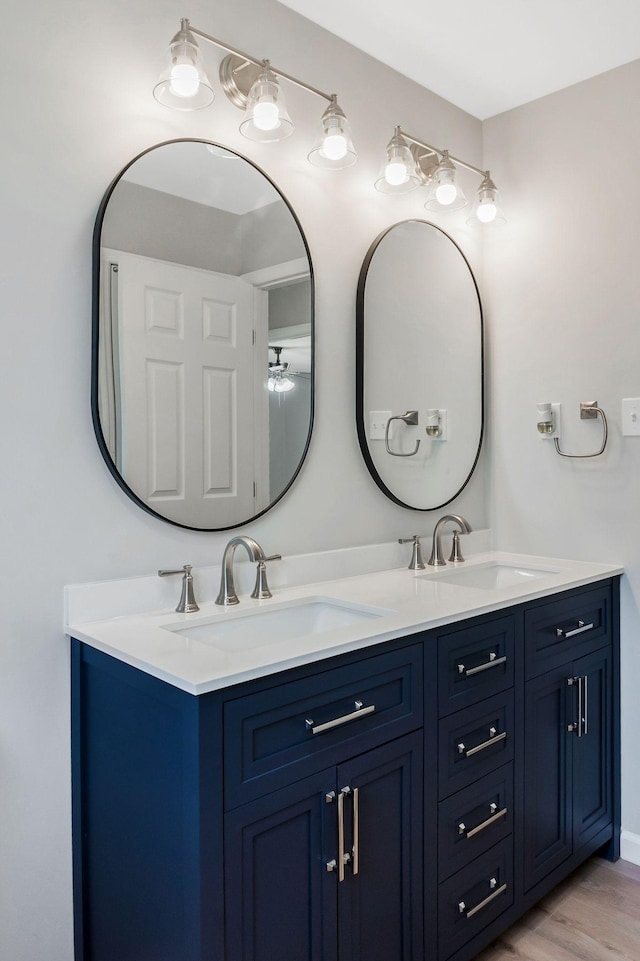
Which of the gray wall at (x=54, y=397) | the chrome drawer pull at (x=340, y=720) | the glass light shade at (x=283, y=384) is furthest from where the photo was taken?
the glass light shade at (x=283, y=384)

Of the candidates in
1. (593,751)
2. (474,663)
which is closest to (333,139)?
(474,663)

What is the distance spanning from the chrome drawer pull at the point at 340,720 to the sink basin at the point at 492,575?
82 cm

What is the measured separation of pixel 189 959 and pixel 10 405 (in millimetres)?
1052

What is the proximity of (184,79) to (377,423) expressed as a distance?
3.40 feet

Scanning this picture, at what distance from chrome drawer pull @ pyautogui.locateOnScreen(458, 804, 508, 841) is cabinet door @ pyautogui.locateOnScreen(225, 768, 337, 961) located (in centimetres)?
42

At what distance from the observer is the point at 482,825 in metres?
1.64

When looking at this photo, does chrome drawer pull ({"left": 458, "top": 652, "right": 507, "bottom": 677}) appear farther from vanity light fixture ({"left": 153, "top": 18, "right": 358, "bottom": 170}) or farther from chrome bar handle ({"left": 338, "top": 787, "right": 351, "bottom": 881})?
vanity light fixture ({"left": 153, "top": 18, "right": 358, "bottom": 170})

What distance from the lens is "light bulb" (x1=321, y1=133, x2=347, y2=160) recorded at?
1.78 meters

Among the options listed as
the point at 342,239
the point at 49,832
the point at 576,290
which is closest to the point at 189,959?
the point at 49,832

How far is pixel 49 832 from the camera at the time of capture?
1430mm

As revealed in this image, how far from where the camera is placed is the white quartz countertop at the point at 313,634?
1.18 meters

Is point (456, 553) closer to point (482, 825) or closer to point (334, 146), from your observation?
point (482, 825)

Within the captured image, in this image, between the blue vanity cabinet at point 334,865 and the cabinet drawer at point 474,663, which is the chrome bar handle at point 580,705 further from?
the blue vanity cabinet at point 334,865

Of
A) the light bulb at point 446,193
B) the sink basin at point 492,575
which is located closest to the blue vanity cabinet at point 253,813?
the sink basin at point 492,575
